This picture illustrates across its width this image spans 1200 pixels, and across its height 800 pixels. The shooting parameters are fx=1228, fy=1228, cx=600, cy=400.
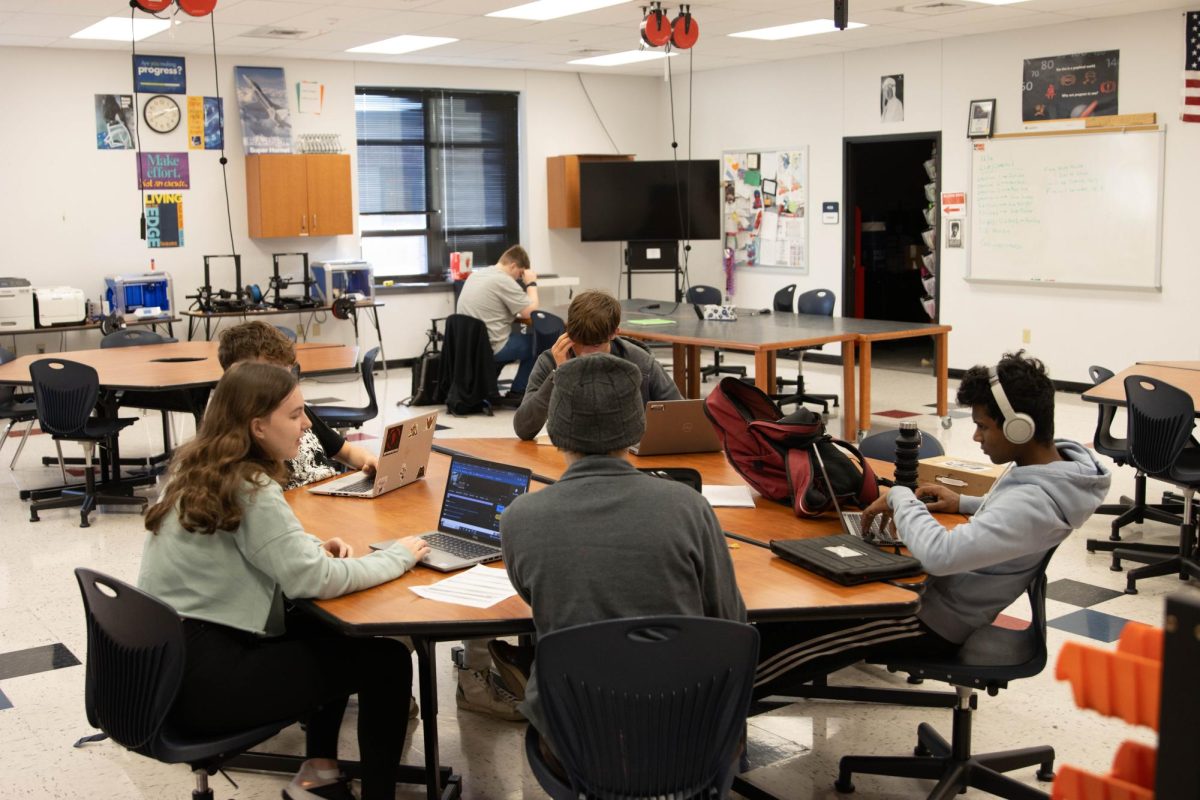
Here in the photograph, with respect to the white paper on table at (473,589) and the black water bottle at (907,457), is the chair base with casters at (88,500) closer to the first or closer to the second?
the white paper on table at (473,589)

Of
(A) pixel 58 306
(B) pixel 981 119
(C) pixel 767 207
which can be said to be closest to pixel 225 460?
(A) pixel 58 306

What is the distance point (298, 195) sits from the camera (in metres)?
10.2

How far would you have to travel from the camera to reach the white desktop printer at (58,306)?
8797 mm

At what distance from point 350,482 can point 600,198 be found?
800 cm

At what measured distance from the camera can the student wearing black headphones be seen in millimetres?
2609

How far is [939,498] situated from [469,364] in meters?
5.78

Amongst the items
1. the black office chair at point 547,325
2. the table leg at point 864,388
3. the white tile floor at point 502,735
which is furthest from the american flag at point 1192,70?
the white tile floor at point 502,735

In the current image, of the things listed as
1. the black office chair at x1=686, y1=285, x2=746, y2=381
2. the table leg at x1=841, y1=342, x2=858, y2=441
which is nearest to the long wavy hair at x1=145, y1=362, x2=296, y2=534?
the table leg at x1=841, y1=342, x2=858, y2=441

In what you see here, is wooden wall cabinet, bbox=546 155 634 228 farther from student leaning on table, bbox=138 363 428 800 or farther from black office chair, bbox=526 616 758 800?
black office chair, bbox=526 616 758 800

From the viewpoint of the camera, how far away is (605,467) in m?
2.26

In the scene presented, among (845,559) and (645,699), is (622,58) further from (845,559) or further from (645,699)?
(645,699)

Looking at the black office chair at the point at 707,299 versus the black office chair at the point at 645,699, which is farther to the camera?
the black office chair at the point at 707,299

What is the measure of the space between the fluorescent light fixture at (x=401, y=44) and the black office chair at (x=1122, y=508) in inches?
232

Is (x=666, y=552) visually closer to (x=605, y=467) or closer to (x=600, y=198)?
(x=605, y=467)
